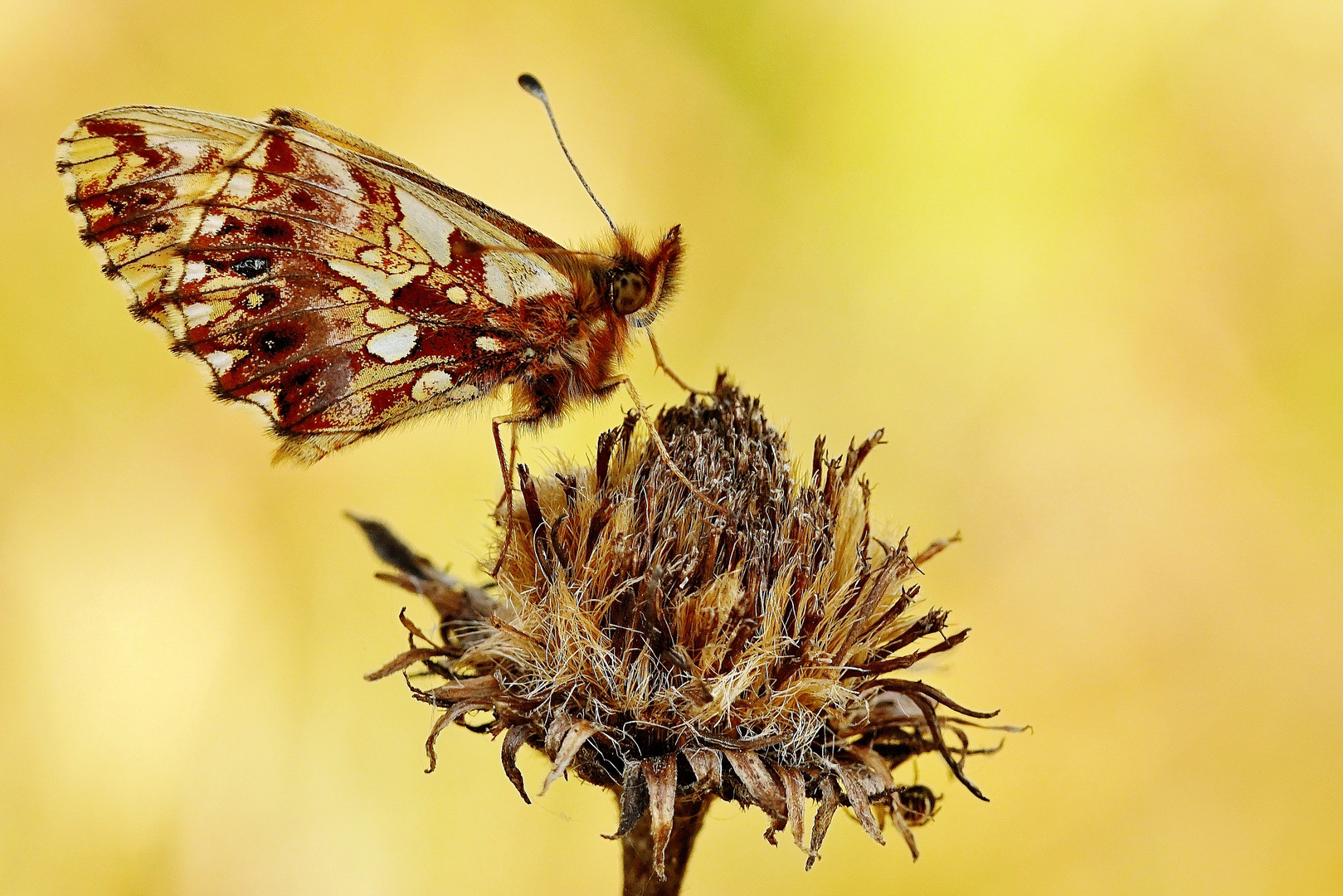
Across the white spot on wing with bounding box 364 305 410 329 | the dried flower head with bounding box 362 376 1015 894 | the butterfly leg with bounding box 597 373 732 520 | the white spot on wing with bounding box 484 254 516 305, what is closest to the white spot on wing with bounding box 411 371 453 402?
the white spot on wing with bounding box 364 305 410 329

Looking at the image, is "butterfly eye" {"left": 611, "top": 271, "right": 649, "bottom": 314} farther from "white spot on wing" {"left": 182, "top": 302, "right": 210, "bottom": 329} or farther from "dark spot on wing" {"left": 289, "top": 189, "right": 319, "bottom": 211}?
"white spot on wing" {"left": 182, "top": 302, "right": 210, "bottom": 329}

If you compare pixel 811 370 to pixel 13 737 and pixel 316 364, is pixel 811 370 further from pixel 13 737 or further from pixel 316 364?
pixel 13 737

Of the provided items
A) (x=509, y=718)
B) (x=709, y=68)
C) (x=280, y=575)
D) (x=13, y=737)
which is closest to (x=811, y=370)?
(x=709, y=68)

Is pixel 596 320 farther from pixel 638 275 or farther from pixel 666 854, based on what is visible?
pixel 666 854

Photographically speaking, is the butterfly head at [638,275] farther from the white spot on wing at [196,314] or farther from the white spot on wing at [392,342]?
the white spot on wing at [196,314]

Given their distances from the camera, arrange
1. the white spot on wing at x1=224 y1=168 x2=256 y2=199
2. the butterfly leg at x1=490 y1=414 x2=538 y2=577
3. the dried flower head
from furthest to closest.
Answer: the white spot on wing at x1=224 y1=168 x2=256 y2=199
the butterfly leg at x1=490 y1=414 x2=538 y2=577
the dried flower head
